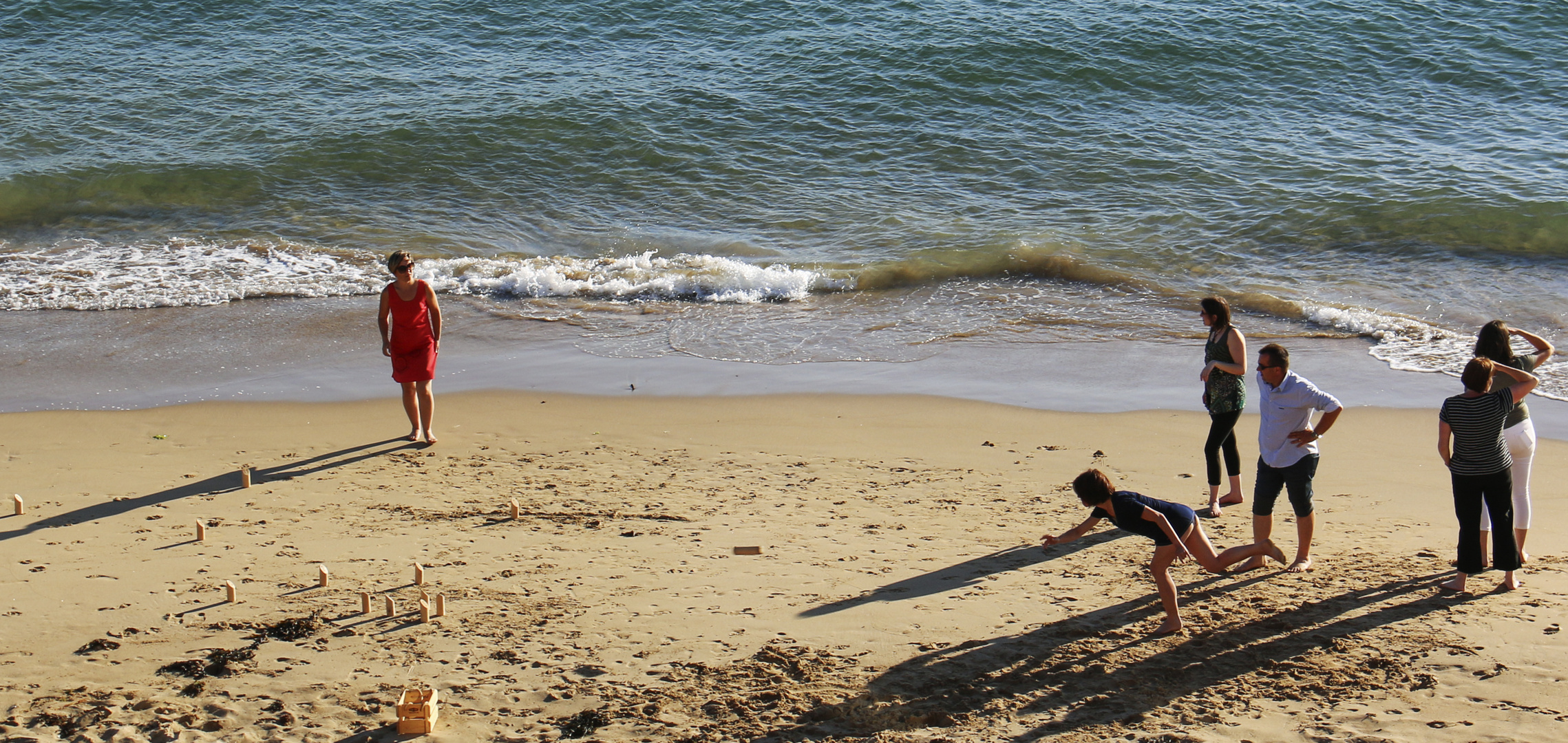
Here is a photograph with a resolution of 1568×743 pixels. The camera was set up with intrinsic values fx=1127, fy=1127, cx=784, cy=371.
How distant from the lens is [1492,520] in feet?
16.8

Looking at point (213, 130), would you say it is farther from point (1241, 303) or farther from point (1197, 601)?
point (1197, 601)

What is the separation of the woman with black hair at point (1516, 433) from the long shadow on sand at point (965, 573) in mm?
1796

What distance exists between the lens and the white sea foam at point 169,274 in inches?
433

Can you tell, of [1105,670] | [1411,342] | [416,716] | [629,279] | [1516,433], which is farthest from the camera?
[629,279]

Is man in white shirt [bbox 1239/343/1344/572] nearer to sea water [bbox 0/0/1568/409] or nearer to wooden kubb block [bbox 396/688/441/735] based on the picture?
wooden kubb block [bbox 396/688/441/735]

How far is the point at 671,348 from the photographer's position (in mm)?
9695

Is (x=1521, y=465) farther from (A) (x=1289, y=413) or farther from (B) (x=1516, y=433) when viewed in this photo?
(A) (x=1289, y=413)

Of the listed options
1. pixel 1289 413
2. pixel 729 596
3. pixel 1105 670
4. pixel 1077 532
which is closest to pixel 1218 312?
pixel 1289 413

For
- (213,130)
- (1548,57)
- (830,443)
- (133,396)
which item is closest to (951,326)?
(830,443)

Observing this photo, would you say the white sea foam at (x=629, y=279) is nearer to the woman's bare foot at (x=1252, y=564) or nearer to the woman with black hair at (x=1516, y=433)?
the woman's bare foot at (x=1252, y=564)

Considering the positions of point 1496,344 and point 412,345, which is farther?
point 412,345

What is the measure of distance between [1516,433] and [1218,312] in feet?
4.88

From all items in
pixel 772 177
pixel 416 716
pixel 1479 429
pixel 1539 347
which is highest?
pixel 772 177

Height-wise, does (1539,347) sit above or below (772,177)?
below
